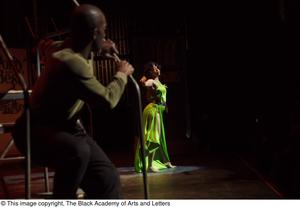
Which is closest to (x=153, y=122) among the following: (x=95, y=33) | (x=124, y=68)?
(x=124, y=68)

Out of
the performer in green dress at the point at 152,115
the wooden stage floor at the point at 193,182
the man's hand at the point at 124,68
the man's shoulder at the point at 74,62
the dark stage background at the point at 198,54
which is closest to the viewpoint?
the man's shoulder at the point at 74,62

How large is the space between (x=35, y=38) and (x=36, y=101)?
1.59 meters

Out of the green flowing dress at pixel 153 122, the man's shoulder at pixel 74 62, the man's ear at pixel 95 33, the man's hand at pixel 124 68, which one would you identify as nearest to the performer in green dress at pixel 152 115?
the green flowing dress at pixel 153 122

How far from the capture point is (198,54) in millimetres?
11102

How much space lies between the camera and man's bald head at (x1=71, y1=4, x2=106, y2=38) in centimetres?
325

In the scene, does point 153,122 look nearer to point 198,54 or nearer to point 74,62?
point 198,54

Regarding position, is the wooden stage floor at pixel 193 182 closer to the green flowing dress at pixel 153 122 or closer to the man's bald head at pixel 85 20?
the green flowing dress at pixel 153 122

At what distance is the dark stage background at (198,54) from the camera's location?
1025cm

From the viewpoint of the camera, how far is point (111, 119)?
37.8 feet

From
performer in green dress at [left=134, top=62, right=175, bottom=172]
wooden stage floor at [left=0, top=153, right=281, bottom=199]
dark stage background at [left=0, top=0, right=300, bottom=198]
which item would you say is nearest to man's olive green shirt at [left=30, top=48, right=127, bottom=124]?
wooden stage floor at [left=0, top=153, right=281, bottom=199]

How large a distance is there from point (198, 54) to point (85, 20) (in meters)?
8.03

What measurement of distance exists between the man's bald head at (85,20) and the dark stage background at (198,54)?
694 centimetres

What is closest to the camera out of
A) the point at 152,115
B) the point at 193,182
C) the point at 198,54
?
the point at 193,182

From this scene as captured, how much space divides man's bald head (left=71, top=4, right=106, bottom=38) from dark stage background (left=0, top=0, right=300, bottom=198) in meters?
6.94
